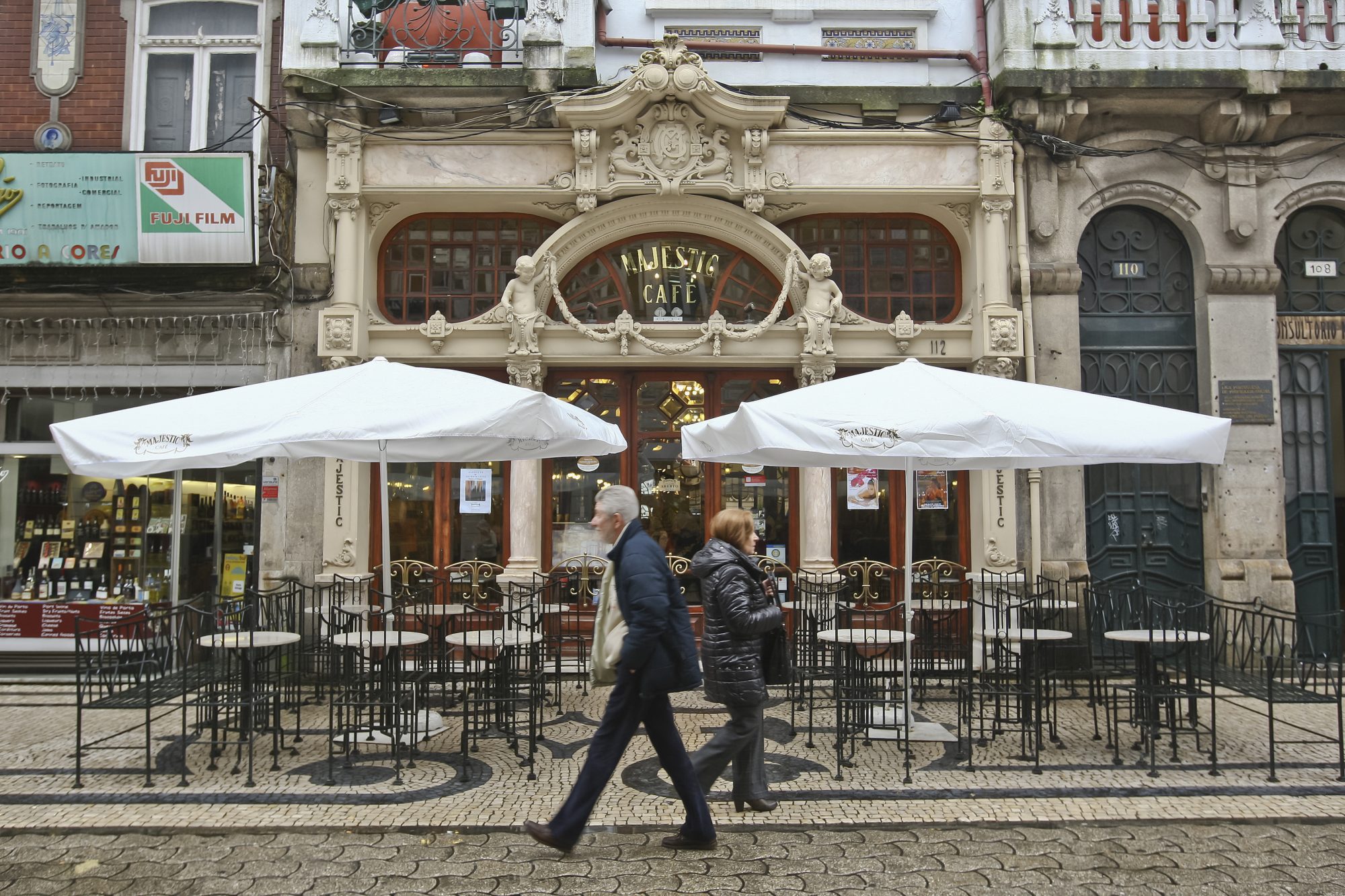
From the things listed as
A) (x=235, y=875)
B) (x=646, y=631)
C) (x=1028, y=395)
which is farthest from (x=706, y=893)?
(x=1028, y=395)

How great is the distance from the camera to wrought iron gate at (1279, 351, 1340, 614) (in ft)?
36.9

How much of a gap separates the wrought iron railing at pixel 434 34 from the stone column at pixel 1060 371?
626cm

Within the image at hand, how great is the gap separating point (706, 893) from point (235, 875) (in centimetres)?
233

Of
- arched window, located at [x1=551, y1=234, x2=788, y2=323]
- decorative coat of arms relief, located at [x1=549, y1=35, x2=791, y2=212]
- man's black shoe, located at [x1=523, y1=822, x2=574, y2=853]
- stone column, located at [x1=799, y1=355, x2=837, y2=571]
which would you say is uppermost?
decorative coat of arms relief, located at [x1=549, y1=35, x2=791, y2=212]

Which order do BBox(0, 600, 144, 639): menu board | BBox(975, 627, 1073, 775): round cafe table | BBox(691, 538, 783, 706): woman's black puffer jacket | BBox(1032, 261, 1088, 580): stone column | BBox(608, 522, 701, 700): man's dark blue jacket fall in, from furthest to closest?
1. BBox(0, 600, 144, 639): menu board
2. BBox(1032, 261, 1088, 580): stone column
3. BBox(975, 627, 1073, 775): round cafe table
4. BBox(691, 538, 783, 706): woman's black puffer jacket
5. BBox(608, 522, 701, 700): man's dark blue jacket

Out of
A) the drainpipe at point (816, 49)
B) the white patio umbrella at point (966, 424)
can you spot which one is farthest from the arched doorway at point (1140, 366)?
the white patio umbrella at point (966, 424)

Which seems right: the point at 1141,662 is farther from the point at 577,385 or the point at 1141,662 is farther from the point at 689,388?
the point at 577,385

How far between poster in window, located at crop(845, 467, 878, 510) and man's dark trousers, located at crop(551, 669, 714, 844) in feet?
21.0

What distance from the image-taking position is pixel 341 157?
433 inches

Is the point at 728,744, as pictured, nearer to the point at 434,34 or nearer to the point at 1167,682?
the point at 1167,682

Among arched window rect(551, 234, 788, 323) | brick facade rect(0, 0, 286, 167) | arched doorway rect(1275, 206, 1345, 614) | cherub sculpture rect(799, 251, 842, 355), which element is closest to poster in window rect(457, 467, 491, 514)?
arched window rect(551, 234, 788, 323)

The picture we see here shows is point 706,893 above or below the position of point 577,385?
below

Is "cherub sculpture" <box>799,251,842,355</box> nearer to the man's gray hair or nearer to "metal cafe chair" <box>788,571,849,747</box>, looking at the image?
"metal cafe chair" <box>788,571,849,747</box>

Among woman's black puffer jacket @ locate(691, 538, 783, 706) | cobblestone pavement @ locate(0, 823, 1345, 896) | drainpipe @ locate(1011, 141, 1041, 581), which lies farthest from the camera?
drainpipe @ locate(1011, 141, 1041, 581)
